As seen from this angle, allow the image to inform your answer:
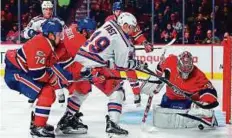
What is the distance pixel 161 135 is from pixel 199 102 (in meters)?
0.45

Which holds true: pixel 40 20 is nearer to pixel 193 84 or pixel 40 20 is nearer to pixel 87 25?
pixel 87 25

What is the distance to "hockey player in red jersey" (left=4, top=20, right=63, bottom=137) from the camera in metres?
4.01

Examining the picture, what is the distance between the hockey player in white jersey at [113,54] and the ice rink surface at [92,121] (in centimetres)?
26

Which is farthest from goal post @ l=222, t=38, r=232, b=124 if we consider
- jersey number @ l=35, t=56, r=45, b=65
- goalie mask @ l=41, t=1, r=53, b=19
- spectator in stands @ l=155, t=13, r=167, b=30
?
spectator in stands @ l=155, t=13, r=167, b=30

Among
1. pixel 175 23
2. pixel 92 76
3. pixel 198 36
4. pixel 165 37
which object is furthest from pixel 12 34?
pixel 92 76

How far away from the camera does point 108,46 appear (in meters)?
4.23

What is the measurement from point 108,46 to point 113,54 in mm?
86

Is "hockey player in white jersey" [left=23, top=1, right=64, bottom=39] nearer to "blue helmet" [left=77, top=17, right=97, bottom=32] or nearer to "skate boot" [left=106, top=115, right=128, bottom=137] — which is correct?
"blue helmet" [left=77, top=17, right=97, bottom=32]

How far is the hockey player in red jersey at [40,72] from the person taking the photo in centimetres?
401

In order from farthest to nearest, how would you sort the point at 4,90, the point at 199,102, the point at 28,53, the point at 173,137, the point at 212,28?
the point at 212,28
the point at 4,90
the point at 199,102
the point at 173,137
the point at 28,53

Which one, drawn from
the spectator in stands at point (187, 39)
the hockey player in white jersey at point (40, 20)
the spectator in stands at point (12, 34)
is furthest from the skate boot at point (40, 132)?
the spectator in stands at point (12, 34)

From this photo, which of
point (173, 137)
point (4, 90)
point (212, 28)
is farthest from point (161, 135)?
point (212, 28)

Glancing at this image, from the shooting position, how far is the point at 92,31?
4.63 meters

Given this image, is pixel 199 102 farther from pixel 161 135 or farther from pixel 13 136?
pixel 13 136
